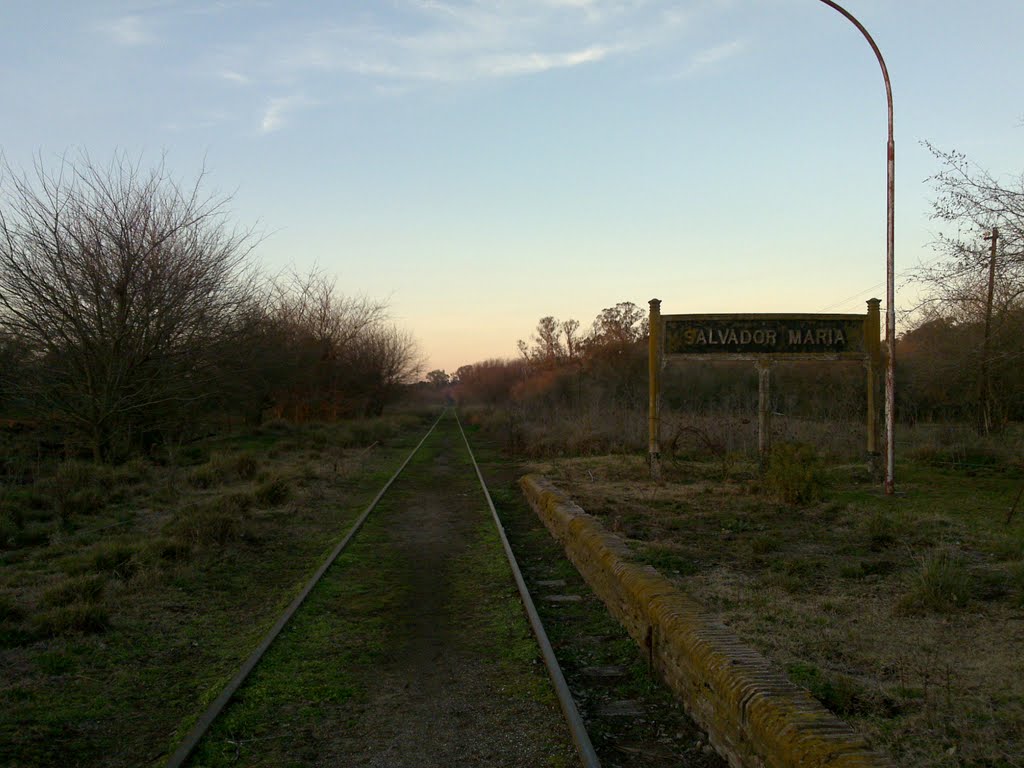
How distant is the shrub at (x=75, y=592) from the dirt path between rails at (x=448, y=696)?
9.43 feet

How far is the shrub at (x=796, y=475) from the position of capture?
1231 cm

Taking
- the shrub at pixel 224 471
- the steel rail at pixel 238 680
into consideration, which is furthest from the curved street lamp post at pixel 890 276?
the shrub at pixel 224 471

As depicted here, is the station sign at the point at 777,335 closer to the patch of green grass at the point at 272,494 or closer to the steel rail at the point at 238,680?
the patch of green grass at the point at 272,494

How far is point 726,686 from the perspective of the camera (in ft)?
14.3

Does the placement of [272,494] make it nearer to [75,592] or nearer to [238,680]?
[75,592]

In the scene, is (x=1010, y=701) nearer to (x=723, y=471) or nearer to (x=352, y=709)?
(x=352, y=709)

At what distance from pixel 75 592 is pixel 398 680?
12.6 feet

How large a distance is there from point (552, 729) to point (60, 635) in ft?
14.4

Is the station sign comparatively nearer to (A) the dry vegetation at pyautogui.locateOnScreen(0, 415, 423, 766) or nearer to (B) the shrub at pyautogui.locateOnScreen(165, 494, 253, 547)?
(A) the dry vegetation at pyautogui.locateOnScreen(0, 415, 423, 766)

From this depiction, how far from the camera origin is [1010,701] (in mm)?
4594

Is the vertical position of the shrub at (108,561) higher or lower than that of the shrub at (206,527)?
lower

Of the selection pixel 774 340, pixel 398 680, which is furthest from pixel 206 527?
pixel 774 340

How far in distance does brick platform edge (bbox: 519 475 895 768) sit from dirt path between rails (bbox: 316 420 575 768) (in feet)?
2.70

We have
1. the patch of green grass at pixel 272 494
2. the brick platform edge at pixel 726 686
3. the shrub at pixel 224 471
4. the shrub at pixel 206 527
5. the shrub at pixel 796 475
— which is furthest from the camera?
the shrub at pixel 224 471
